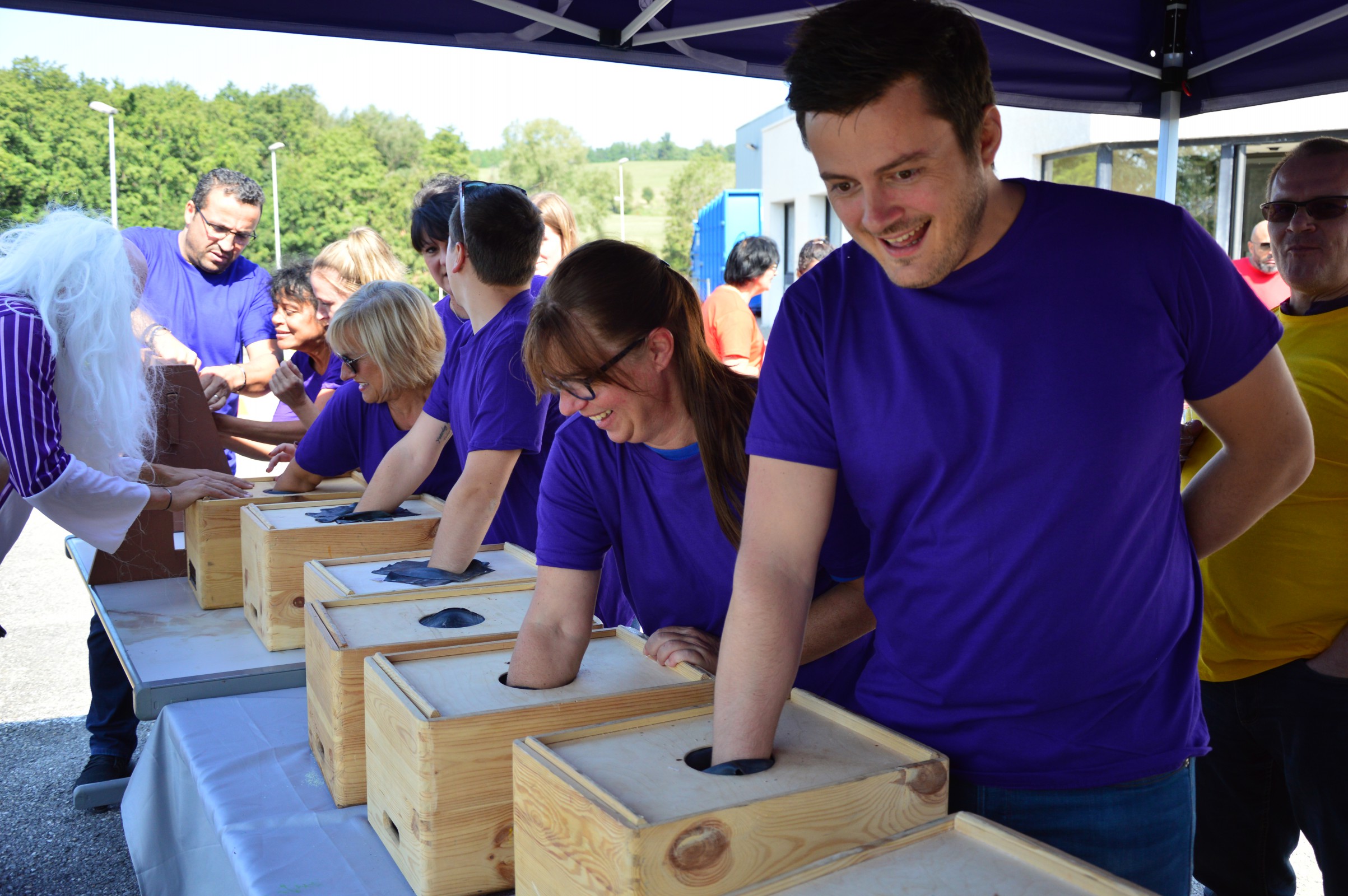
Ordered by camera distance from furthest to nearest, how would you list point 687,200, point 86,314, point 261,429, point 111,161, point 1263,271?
1. point 687,200
2. point 111,161
3. point 1263,271
4. point 261,429
5. point 86,314

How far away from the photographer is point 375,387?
8.46 ft

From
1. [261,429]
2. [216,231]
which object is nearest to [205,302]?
[216,231]

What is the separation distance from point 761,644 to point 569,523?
1.46 ft

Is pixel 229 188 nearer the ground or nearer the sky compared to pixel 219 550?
nearer the sky

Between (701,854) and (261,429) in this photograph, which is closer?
(701,854)

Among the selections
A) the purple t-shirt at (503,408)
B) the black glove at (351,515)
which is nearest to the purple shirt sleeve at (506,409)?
the purple t-shirt at (503,408)

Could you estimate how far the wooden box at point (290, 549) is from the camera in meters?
2.00

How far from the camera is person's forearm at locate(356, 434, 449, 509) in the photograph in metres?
2.32

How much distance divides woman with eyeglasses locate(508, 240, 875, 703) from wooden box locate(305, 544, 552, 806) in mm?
159

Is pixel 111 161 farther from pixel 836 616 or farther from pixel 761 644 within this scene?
pixel 761 644

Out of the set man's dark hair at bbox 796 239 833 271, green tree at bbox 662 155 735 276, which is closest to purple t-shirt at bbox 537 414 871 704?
man's dark hair at bbox 796 239 833 271

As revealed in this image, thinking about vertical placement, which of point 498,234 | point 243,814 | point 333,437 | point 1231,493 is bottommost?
point 243,814

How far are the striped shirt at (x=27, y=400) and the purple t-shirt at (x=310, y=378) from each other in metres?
1.25

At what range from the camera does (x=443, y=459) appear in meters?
2.57
